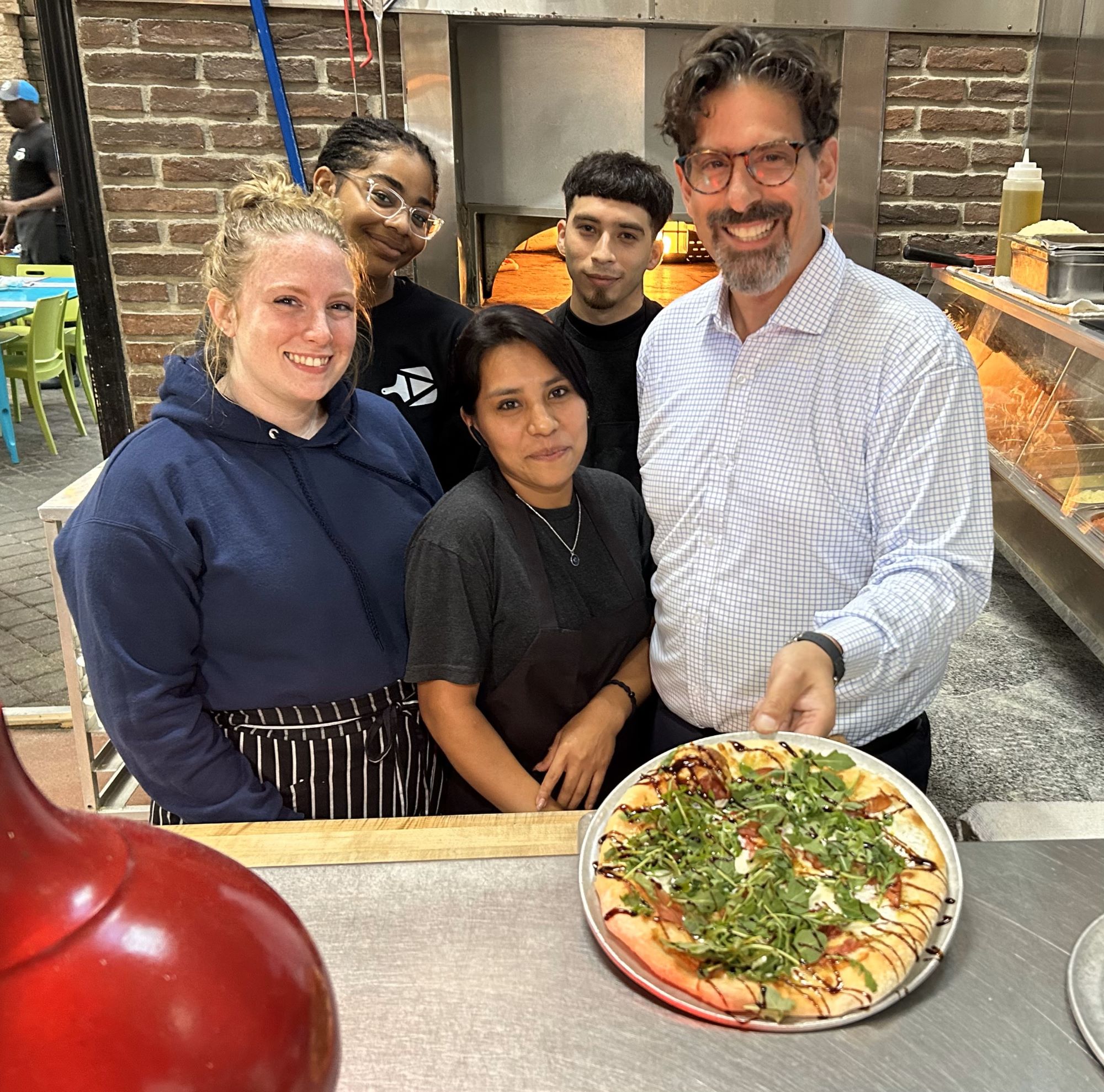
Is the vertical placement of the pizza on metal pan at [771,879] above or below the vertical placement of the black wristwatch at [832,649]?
below

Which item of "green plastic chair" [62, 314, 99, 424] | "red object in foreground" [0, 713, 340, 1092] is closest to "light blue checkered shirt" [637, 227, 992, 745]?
"red object in foreground" [0, 713, 340, 1092]

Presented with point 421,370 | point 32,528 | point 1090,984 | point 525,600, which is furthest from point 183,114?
point 1090,984

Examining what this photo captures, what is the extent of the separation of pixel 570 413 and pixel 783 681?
2.53ft

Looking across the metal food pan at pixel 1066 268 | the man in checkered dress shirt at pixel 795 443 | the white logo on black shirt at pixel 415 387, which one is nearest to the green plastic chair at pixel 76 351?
the white logo on black shirt at pixel 415 387

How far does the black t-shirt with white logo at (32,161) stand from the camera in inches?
142

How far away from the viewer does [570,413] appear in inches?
75.6

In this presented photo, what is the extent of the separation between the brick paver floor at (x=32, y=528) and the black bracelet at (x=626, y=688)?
3085mm

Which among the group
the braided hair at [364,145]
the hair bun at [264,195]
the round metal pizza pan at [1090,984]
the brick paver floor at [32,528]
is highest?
the braided hair at [364,145]

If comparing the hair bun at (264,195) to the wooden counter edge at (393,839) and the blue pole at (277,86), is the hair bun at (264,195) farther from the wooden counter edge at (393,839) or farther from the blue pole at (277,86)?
the blue pole at (277,86)

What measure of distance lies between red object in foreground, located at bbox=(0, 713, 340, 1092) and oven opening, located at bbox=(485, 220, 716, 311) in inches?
150

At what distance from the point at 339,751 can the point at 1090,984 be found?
1.19 m

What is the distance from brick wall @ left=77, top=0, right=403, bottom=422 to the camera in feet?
11.2

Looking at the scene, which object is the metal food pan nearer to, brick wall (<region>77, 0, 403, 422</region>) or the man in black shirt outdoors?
the man in black shirt outdoors

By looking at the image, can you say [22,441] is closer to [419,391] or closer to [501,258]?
[501,258]
